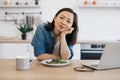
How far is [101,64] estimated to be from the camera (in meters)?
1.75

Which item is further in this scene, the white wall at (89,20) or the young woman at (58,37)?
the white wall at (89,20)

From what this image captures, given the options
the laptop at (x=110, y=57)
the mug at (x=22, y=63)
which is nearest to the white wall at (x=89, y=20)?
the laptop at (x=110, y=57)

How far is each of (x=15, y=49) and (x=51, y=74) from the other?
257cm

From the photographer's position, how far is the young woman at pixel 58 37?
7.11ft

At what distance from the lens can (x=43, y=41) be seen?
2.26 metres

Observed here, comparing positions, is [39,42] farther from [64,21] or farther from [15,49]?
[15,49]

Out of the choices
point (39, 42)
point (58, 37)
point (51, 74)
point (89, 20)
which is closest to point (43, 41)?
point (39, 42)

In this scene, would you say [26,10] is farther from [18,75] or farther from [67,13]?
[18,75]

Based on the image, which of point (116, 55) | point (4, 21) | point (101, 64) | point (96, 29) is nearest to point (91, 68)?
point (101, 64)

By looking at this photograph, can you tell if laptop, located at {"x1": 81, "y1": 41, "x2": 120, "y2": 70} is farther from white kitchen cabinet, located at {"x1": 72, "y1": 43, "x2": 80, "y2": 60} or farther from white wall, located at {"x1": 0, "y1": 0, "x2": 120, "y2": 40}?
white wall, located at {"x1": 0, "y1": 0, "x2": 120, "y2": 40}

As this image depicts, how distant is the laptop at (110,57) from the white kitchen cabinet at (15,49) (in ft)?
7.58

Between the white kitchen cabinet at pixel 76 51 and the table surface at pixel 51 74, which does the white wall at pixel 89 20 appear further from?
the table surface at pixel 51 74

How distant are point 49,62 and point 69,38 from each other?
572 millimetres

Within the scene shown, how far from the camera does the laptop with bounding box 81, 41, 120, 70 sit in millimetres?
1697
